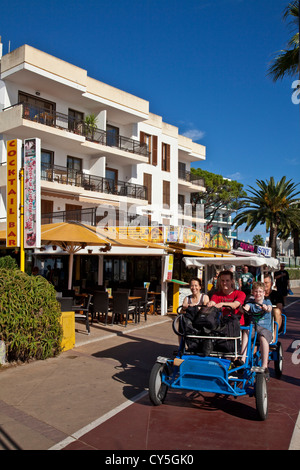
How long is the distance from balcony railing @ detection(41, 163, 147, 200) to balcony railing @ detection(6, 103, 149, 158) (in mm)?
2223

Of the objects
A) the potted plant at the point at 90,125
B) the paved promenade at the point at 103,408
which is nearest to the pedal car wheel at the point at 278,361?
the paved promenade at the point at 103,408

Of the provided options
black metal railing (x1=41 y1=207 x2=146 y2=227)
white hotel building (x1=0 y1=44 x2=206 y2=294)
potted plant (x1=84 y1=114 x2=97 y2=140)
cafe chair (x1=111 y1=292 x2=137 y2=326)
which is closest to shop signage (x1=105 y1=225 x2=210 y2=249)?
black metal railing (x1=41 y1=207 x2=146 y2=227)

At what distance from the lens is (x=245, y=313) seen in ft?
20.5

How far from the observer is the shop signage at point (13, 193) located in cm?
846

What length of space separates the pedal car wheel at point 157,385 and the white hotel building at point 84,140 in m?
13.7

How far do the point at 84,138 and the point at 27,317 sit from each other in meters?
17.1

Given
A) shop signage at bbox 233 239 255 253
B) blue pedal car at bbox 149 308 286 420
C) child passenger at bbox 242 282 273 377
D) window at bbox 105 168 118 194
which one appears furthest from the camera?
shop signage at bbox 233 239 255 253

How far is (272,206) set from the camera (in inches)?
1416

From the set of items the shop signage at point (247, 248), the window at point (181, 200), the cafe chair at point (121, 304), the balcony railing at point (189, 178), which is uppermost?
the balcony railing at point (189, 178)

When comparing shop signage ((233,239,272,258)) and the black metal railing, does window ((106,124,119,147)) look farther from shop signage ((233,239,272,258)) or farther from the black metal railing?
shop signage ((233,239,272,258))

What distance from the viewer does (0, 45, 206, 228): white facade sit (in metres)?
20.0

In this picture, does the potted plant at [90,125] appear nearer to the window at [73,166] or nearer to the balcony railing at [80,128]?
the balcony railing at [80,128]

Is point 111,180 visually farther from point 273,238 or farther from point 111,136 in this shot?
point 273,238

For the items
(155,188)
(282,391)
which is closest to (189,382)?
(282,391)
